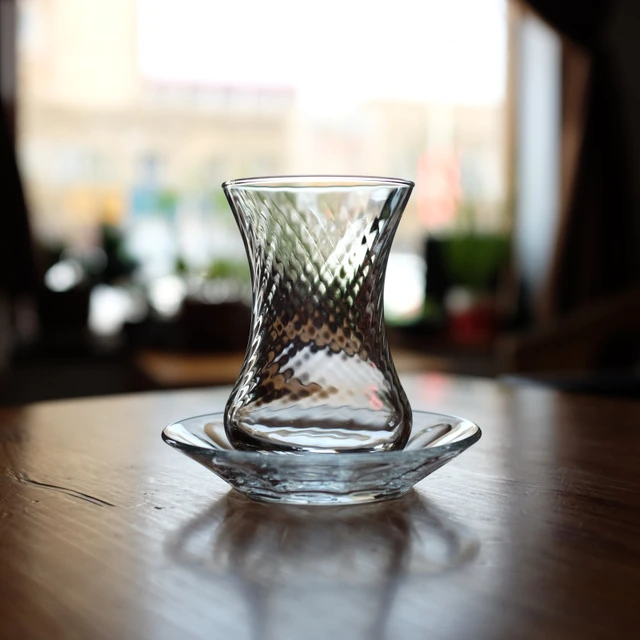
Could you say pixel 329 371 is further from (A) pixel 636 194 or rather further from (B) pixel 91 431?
(A) pixel 636 194

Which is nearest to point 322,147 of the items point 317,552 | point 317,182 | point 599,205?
point 599,205

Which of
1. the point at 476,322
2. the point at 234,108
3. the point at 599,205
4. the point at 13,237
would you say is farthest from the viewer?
the point at 234,108

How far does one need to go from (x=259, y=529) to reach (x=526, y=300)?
340 cm

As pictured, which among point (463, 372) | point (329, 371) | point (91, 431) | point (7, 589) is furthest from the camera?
point (463, 372)

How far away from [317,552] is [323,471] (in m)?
0.06

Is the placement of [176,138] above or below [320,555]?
above

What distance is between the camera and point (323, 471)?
0.41 meters

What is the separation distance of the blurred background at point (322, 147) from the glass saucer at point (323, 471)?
2458 millimetres

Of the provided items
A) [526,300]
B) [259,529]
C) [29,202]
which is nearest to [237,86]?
[29,202]

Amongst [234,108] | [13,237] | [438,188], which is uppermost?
[234,108]

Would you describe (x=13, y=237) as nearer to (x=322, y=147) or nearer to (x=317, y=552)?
(x=322, y=147)

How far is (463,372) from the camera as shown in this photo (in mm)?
2650

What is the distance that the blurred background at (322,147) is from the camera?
308 centimetres

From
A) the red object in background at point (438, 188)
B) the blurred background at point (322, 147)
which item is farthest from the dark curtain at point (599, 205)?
the red object in background at point (438, 188)
